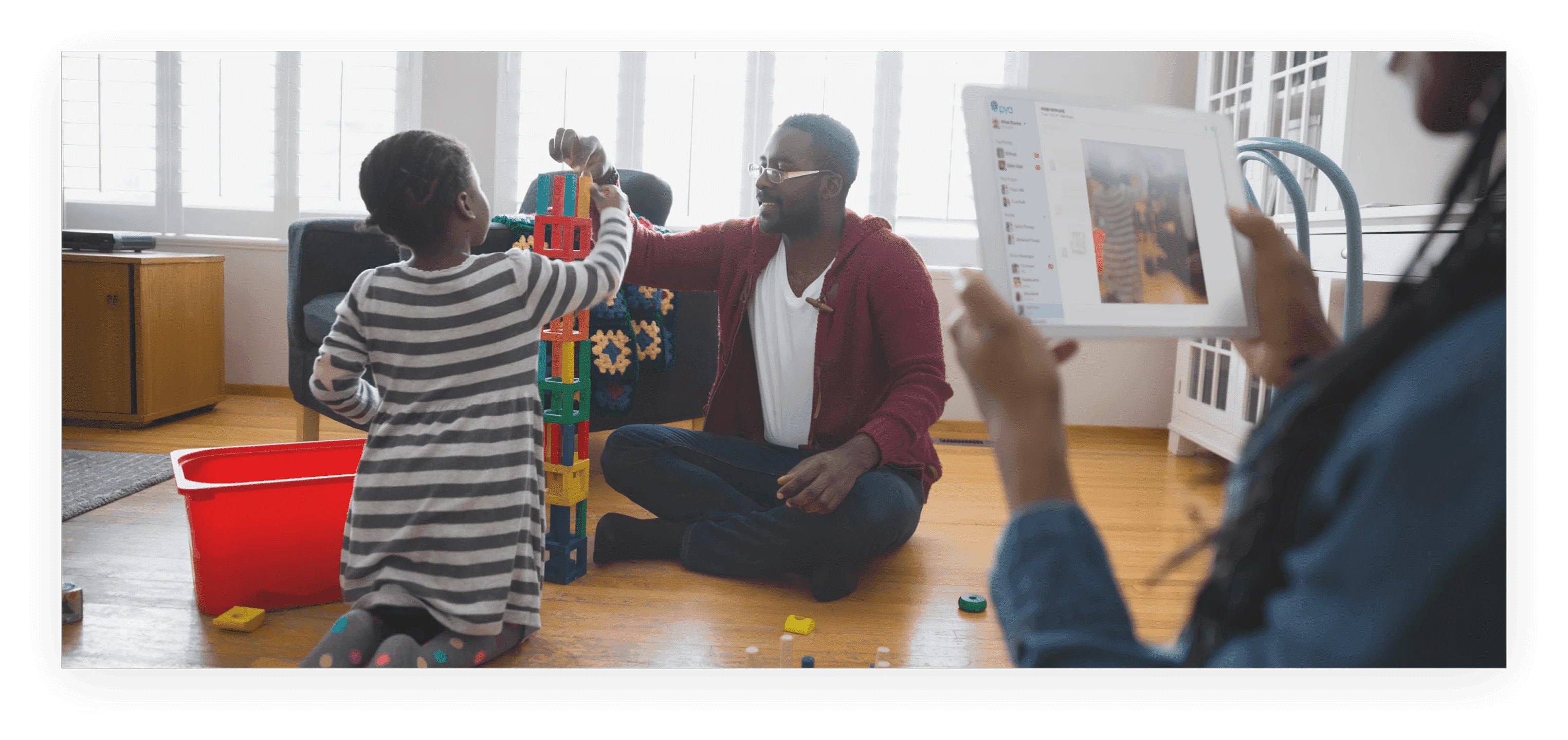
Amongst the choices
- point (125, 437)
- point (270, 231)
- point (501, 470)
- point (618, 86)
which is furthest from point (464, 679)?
point (270, 231)

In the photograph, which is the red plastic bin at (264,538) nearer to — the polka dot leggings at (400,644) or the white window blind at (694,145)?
→ the polka dot leggings at (400,644)

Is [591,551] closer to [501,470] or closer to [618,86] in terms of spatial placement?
[501,470]

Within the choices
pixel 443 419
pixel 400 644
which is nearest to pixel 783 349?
pixel 443 419

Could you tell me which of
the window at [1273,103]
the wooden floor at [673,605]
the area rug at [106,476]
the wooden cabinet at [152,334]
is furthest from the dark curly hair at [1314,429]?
the wooden cabinet at [152,334]

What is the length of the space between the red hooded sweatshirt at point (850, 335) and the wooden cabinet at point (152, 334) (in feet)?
3.78

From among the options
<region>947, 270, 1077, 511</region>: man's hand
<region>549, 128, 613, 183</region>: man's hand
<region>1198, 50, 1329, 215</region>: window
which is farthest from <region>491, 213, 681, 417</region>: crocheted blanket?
<region>947, 270, 1077, 511</region>: man's hand

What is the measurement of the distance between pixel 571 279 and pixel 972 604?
71cm

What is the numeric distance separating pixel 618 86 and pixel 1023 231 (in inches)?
79.1

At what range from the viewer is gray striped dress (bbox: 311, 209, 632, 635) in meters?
1.15

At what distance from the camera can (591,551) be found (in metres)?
1.66

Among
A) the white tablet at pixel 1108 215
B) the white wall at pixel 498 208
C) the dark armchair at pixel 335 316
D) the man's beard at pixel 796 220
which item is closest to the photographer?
the white tablet at pixel 1108 215

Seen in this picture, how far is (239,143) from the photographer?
239 centimetres

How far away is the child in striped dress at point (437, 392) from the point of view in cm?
115

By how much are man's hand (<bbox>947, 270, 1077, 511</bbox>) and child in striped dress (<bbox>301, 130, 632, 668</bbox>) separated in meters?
0.67
